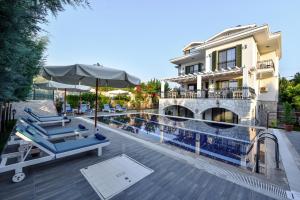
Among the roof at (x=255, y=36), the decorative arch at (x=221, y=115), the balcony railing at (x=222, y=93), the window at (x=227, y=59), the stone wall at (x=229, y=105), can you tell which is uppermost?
the roof at (x=255, y=36)

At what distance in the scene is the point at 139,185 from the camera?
120 inches

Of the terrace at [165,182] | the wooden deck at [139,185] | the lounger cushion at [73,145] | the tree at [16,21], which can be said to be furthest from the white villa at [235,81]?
the tree at [16,21]

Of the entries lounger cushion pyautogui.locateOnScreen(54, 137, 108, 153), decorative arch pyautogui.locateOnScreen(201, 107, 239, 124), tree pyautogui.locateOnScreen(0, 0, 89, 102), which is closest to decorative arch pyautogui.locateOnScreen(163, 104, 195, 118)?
decorative arch pyautogui.locateOnScreen(201, 107, 239, 124)

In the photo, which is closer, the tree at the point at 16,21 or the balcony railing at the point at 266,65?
→ the tree at the point at 16,21

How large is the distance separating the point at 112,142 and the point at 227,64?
46.3 feet

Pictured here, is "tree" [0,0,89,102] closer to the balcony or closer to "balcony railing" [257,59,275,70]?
the balcony

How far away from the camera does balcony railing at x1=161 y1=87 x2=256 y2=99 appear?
1147 cm

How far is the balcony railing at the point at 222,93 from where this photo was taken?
11.5 meters

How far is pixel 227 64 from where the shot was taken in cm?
1502

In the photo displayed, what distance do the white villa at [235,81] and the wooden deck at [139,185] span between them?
382 inches

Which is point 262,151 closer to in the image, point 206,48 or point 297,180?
point 297,180

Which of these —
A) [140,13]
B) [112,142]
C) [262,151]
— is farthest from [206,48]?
[112,142]

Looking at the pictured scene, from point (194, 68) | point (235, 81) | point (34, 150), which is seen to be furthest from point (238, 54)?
point (34, 150)

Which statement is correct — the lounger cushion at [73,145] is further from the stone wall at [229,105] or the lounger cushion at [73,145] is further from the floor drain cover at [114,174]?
the stone wall at [229,105]
